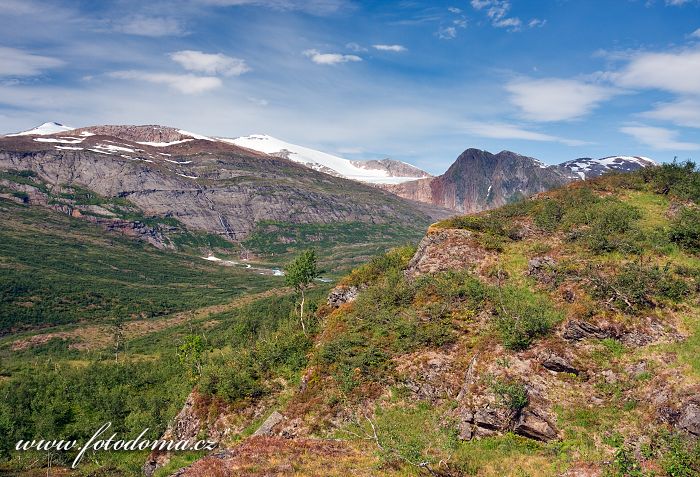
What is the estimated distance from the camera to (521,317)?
32.3 meters

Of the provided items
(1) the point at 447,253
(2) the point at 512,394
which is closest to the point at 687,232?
(1) the point at 447,253

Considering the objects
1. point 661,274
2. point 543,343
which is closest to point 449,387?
point 543,343

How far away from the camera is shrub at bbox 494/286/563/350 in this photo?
30734 millimetres

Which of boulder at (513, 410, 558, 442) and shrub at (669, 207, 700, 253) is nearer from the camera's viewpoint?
boulder at (513, 410, 558, 442)

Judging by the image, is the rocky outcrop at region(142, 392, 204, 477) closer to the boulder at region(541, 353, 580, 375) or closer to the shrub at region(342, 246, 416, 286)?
the shrub at region(342, 246, 416, 286)

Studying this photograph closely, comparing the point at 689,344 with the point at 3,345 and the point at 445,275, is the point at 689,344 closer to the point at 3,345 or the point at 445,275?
the point at 445,275

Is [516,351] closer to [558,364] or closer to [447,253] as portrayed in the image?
[558,364]

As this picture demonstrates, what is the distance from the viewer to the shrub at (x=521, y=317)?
30.7 metres

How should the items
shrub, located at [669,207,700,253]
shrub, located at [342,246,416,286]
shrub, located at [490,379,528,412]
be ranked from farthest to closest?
shrub, located at [342,246,416,286] < shrub, located at [669,207,700,253] < shrub, located at [490,379,528,412]

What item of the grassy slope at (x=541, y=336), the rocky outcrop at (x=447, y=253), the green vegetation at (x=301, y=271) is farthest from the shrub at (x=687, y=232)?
the green vegetation at (x=301, y=271)

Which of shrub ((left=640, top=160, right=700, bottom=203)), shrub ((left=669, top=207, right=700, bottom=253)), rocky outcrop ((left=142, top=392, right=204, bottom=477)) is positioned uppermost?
shrub ((left=640, top=160, right=700, bottom=203))

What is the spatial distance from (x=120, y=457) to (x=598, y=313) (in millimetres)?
68057

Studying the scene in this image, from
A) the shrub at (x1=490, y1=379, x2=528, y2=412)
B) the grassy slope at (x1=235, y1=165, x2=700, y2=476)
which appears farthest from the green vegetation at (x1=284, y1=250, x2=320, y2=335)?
the shrub at (x1=490, y1=379, x2=528, y2=412)

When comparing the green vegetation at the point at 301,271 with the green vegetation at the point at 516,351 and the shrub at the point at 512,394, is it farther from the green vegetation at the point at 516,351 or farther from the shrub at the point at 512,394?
the shrub at the point at 512,394
